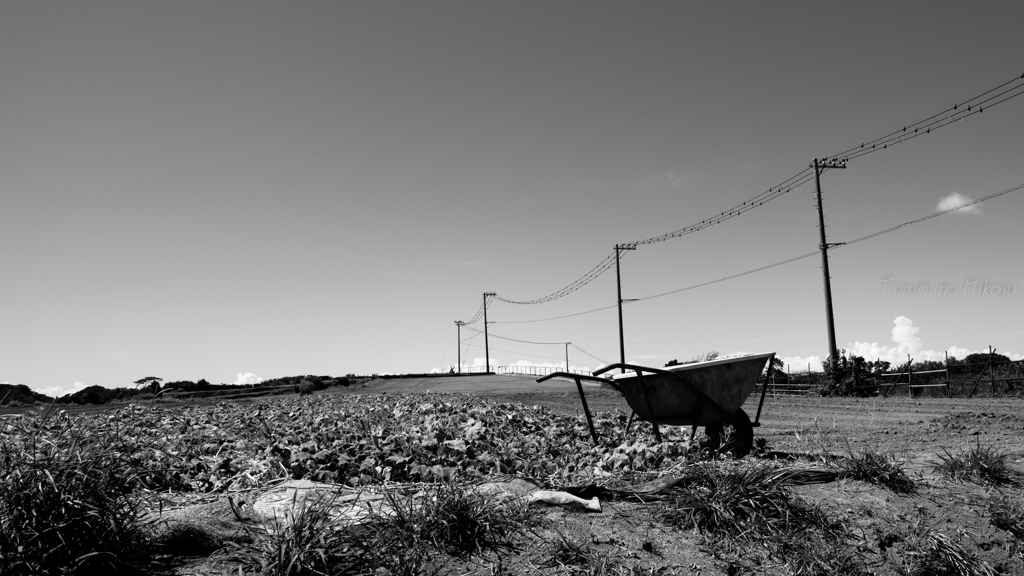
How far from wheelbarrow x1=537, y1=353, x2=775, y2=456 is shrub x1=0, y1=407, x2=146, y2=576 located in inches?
153

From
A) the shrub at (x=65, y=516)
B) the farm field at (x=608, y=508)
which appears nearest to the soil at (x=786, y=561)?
the farm field at (x=608, y=508)

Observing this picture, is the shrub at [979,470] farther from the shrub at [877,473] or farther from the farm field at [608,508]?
the shrub at [877,473]

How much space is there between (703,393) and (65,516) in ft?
16.9

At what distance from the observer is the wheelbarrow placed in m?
6.32

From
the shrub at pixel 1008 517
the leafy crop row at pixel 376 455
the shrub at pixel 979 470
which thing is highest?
the leafy crop row at pixel 376 455

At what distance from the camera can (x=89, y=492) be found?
2.86 metres

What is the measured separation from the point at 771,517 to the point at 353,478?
2.65 m

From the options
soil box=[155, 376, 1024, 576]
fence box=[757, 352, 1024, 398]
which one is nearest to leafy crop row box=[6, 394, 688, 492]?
soil box=[155, 376, 1024, 576]

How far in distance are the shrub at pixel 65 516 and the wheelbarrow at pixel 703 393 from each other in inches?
153

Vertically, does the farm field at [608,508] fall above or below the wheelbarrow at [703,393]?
below

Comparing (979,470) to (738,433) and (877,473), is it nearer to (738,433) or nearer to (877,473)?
(877,473)

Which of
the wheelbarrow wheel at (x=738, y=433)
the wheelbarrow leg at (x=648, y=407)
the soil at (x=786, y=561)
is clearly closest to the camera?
the soil at (x=786, y=561)

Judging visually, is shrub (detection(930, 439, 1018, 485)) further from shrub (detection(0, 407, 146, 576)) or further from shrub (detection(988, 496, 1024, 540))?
shrub (detection(0, 407, 146, 576))

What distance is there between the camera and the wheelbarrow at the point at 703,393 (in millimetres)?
6324
